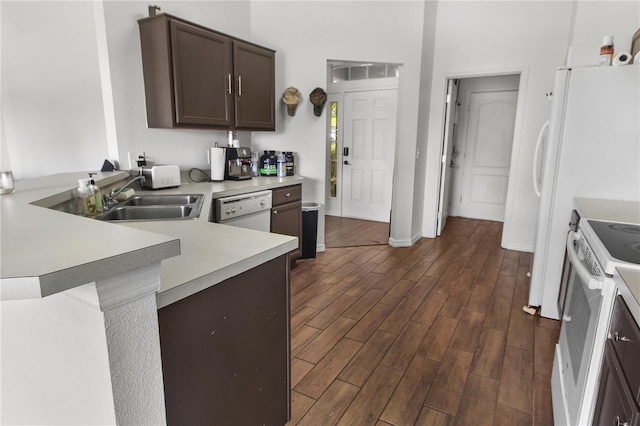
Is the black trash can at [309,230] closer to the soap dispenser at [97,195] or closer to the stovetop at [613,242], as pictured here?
the soap dispenser at [97,195]

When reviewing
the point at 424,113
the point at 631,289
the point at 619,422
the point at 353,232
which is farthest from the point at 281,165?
the point at 619,422

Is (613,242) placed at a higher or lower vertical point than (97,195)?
lower

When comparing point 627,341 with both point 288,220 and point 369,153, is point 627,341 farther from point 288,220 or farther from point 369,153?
point 369,153

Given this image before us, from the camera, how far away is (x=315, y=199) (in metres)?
4.01

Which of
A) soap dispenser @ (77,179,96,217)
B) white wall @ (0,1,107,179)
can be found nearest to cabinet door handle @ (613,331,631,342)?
soap dispenser @ (77,179,96,217)

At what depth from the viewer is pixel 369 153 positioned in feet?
17.1

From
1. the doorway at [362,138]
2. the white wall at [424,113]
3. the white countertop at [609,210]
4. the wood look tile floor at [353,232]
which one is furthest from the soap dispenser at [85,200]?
the white wall at [424,113]

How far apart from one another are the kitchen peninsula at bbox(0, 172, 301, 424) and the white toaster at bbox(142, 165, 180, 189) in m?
1.56

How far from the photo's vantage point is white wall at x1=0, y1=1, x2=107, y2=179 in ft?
8.82

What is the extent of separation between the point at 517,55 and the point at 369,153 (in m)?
2.11

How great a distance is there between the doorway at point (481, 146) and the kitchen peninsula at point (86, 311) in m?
4.50

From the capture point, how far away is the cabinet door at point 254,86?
10.4ft

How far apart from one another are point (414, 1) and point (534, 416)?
3.90 meters

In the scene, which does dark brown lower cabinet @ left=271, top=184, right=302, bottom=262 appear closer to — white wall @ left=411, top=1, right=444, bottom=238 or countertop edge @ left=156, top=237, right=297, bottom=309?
white wall @ left=411, top=1, right=444, bottom=238
